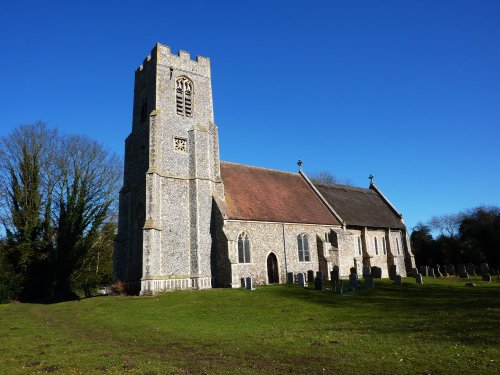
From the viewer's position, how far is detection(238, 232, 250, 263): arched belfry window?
23.7m

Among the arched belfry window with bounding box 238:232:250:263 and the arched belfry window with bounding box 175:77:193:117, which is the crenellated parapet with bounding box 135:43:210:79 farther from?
the arched belfry window with bounding box 238:232:250:263

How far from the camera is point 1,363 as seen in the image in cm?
826

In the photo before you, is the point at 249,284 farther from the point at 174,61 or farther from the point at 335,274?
the point at 174,61

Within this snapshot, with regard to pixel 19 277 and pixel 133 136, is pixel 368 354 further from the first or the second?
pixel 19 277

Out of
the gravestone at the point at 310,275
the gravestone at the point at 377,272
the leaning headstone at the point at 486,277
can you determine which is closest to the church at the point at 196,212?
the gravestone at the point at 377,272

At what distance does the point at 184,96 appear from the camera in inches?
1039

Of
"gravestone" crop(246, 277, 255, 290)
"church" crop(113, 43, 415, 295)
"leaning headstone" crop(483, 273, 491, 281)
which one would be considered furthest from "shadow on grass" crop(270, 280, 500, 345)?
"leaning headstone" crop(483, 273, 491, 281)

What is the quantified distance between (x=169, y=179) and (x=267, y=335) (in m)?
15.2

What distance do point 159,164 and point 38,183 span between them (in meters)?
12.1

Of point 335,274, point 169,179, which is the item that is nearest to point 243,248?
point 335,274

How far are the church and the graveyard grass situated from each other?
12.7ft

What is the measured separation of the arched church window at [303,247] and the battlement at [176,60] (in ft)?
46.2

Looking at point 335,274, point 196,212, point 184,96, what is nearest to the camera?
point 335,274

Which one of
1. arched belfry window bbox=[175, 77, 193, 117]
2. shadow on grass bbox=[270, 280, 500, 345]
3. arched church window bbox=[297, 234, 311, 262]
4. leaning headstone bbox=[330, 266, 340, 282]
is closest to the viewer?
shadow on grass bbox=[270, 280, 500, 345]
